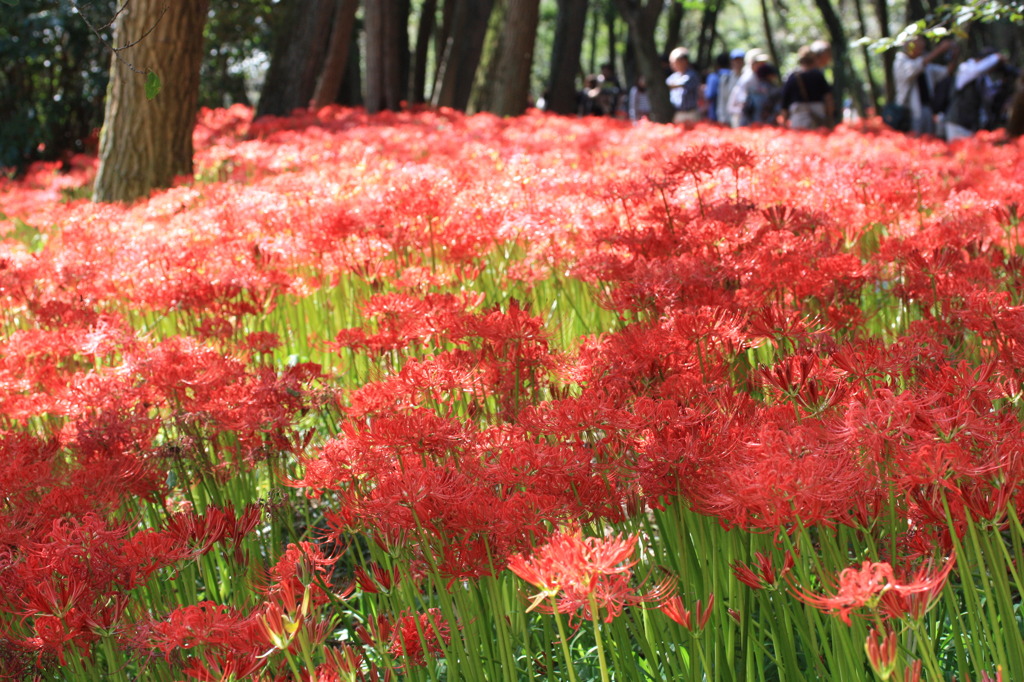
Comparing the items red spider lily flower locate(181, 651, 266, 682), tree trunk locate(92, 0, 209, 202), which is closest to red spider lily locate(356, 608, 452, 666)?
red spider lily flower locate(181, 651, 266, 682)

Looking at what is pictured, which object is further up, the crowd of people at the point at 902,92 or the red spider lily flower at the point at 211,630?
the crowd of people at the point at 902,92

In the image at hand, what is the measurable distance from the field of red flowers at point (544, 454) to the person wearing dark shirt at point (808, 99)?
763cm

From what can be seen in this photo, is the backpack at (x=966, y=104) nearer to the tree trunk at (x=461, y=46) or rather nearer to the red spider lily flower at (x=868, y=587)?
the tree trunk at (x=461, y=46)

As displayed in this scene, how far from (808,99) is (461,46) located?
687cm

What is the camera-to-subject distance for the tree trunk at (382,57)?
1348 centimetres

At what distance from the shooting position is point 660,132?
26.5 ft

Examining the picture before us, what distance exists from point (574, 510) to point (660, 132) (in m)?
6.67

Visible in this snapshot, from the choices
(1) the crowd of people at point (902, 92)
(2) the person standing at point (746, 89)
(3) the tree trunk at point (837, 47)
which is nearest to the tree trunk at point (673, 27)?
(3) the tree trunk at point (837, 47)

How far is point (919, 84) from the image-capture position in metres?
12.4

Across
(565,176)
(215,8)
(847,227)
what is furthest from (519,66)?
(847,227)

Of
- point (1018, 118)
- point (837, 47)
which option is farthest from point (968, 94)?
point (837, 47)

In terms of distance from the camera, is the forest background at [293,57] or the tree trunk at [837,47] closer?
the forest background at [293,57]

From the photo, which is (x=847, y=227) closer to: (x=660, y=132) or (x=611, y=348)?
(x=611, y=348)

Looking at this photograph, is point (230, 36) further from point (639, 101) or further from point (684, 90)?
point (684, 90)
